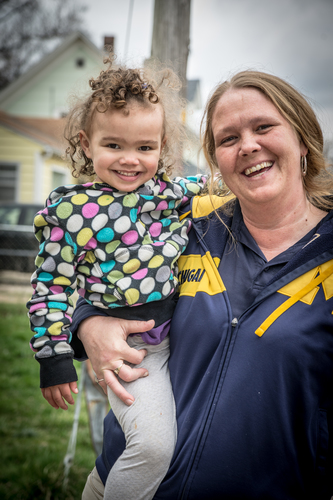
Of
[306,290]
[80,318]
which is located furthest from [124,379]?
[306,290]

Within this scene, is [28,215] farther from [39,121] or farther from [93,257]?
[93,257]

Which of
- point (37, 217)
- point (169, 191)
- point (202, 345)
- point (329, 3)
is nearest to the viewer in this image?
point (202, 345)

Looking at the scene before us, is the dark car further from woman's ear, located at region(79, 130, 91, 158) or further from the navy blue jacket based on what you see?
the navy blue jacket

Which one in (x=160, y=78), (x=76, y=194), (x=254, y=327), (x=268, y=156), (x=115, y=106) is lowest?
(x=254, y=327)

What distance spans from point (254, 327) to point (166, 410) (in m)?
0.50

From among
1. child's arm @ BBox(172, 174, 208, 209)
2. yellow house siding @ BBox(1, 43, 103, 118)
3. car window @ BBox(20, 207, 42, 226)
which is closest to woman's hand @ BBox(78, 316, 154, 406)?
child's arm @ BBox(172, 174, 208, 209)

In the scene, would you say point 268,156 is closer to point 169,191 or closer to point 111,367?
point 169,191

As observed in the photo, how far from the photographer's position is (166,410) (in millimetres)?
1604

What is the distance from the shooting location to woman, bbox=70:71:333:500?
4.59ft

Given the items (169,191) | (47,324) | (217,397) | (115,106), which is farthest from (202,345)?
(115,106)

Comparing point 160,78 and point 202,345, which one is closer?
point 202,345

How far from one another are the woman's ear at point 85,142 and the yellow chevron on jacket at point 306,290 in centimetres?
110

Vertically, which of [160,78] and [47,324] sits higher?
[160,78]

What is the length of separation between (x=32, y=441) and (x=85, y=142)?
132 inches
